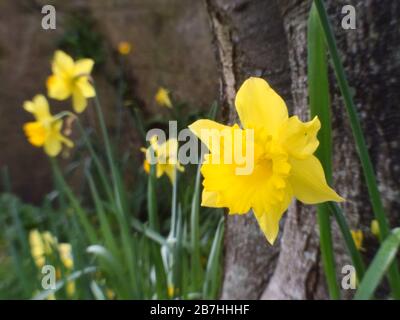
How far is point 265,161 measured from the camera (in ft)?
1.94

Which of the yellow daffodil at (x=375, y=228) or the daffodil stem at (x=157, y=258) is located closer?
the yellow daffodil at (x=375, y=228)

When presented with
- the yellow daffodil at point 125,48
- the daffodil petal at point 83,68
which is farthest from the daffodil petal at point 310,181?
the yellow daffodil at point 125,48

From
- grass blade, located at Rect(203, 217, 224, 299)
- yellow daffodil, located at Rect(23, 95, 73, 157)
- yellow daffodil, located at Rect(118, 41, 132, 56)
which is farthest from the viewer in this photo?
yellow daffodil, located at Rect(118, 41, 132, 56)

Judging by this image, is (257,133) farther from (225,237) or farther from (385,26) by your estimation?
(225,237)

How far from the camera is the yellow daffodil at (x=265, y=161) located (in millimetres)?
568

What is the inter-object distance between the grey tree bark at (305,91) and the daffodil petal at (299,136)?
33cm

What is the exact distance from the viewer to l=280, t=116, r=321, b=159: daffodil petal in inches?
22.2

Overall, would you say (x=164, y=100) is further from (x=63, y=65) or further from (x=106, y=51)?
(x=106, y=51)

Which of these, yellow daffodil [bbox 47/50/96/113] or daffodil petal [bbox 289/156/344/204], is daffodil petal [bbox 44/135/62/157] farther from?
daffodil petal [bbox 289/156/344/204]

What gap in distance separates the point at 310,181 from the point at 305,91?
12.5 inches

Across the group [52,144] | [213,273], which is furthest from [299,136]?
[52,144]

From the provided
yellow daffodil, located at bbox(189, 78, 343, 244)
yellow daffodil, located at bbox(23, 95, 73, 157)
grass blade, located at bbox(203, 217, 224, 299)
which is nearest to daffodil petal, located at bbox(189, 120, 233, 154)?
yellow daffodil, located at bbox(189, 78, 343, 244)

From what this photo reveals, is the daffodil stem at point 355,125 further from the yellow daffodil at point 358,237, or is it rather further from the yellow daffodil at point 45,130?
the yellow daffodil at point 45,130

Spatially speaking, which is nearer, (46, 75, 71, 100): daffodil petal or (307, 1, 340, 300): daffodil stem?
(307, 1, 340, 300): daffodil stem
